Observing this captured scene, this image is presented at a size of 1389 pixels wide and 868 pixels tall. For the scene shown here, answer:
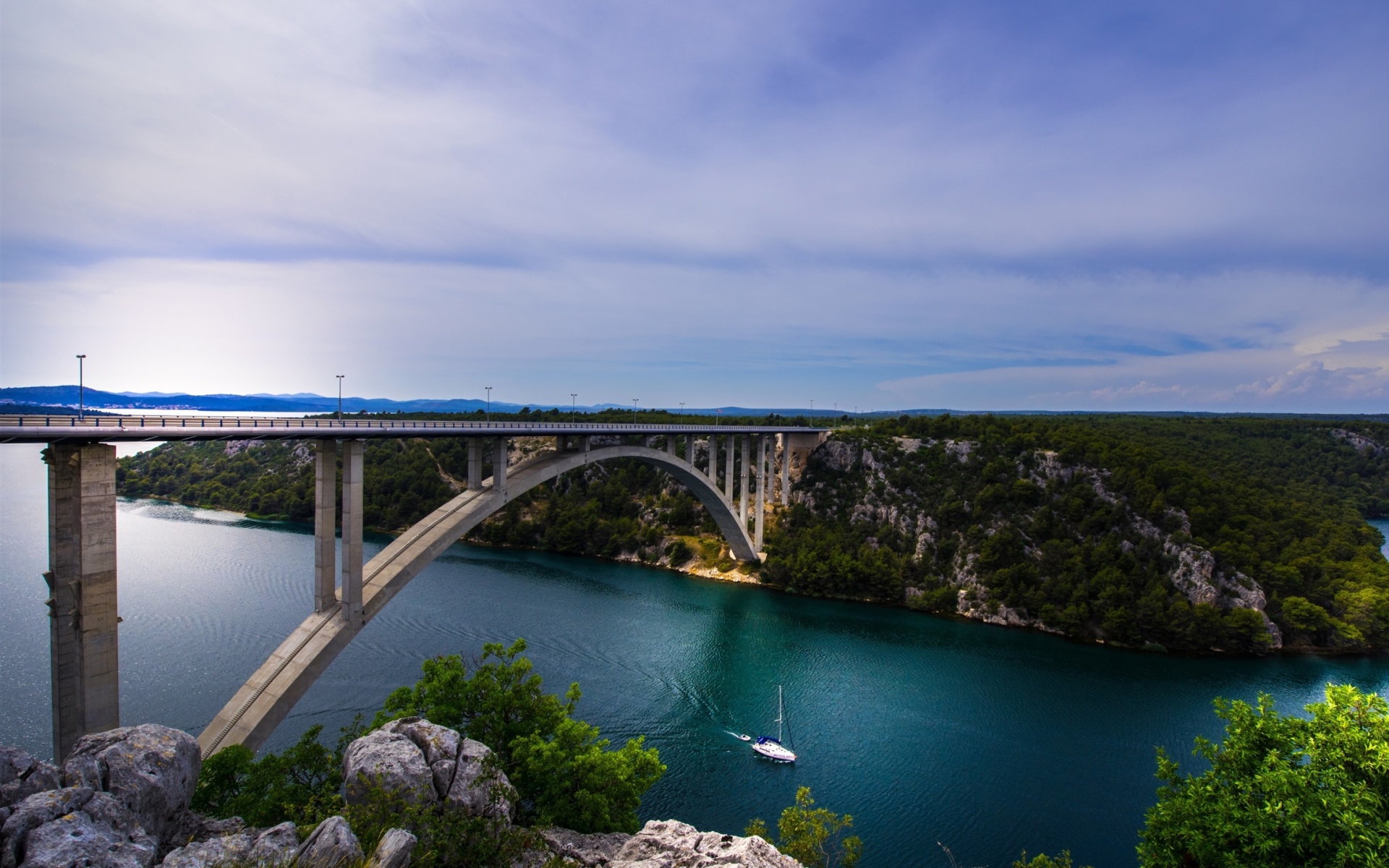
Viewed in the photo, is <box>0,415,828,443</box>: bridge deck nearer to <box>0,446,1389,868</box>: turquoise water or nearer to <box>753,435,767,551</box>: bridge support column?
<box>0,446,1389,868</box>: turquoise water

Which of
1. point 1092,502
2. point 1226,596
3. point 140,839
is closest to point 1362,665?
point 1226,596

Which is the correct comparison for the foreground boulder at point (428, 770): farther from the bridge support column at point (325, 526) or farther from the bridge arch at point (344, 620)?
the bridge support column at point (325, 526)

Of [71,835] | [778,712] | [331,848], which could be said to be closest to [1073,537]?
[778,712]

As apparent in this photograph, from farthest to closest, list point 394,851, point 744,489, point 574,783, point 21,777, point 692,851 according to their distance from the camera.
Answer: point 744,489 → point 574,783 → point 692,851 → point 21,777 → point 394,851

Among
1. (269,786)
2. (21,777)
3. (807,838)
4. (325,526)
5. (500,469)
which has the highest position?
(500,469)

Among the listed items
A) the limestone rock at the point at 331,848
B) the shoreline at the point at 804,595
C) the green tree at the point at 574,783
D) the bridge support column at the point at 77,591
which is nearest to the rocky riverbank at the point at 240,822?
the limestone rock at the point at 331,848

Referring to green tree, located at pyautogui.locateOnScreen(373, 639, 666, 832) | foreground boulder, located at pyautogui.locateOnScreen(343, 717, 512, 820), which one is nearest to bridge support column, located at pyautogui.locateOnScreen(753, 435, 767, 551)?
green tree, located at pyautogui.locateOnScreen(373, 639, 666, 832)

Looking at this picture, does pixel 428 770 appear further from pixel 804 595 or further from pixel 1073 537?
pixel 1073 537

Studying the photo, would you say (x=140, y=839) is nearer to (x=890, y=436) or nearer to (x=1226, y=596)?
(x=1226, y=596)
